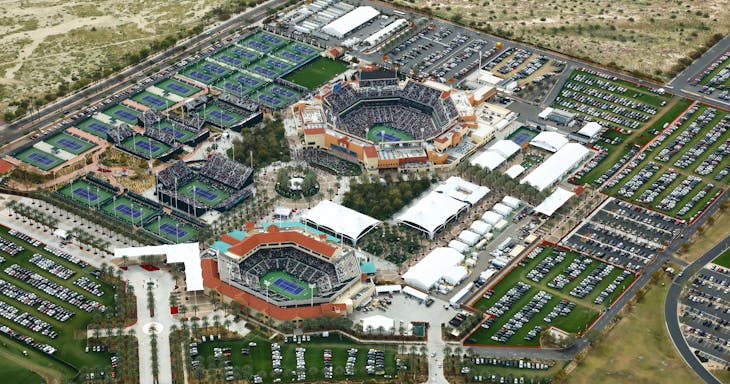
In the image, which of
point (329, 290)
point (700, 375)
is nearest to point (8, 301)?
point (329, 290)

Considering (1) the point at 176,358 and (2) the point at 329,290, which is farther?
(2) the point at 329,290

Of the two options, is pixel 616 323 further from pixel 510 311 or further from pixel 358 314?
pixel 358 314

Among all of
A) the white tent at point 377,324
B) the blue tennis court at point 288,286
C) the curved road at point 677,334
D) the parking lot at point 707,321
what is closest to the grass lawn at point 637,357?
the curved road at point 677,334

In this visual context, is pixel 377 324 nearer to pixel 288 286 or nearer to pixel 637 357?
pixel 288 286

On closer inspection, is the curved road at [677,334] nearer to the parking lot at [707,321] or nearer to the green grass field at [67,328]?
the parking lot at [707,321]

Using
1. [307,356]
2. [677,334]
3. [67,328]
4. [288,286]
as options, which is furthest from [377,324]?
[67,328]
